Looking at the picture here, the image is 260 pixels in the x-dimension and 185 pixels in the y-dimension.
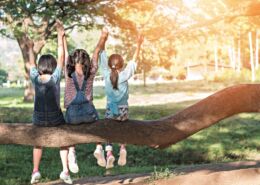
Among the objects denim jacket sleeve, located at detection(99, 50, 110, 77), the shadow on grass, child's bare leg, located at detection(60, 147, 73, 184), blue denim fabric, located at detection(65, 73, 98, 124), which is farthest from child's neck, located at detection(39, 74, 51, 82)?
the shadow on grass

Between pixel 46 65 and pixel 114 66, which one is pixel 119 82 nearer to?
pixel 114 66

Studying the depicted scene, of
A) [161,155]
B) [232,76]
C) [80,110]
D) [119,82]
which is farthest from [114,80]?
[232,76]

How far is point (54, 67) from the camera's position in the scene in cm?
698

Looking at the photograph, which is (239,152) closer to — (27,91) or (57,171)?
(57,171)

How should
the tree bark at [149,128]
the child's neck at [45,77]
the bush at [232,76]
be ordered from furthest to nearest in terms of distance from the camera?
the bush at [232,76], the child's neck at [45,77], the tree bark at [149,128]

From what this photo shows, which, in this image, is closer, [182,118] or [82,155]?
[182,118]

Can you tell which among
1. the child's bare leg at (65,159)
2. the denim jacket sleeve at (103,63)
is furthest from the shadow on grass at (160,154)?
the denim jacket sleeve at (103,63)

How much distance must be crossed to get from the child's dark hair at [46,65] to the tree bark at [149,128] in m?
0.74

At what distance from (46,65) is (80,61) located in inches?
17.1

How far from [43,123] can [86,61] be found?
963mm

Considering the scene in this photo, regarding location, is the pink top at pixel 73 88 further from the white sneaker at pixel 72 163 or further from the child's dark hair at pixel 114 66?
the white sneaker at pixel 72 163

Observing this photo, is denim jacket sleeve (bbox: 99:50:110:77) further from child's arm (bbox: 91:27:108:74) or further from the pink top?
the pink top

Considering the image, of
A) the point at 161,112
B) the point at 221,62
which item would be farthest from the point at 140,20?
the point at 221,62

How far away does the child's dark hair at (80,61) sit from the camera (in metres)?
6.92
